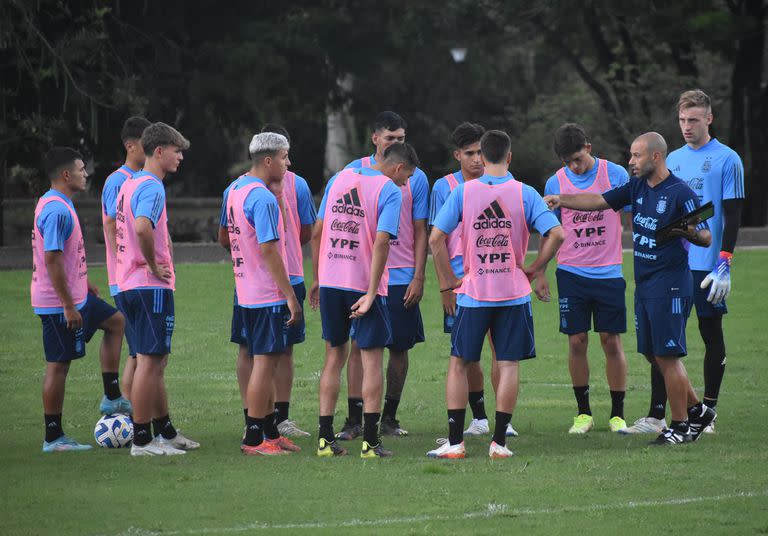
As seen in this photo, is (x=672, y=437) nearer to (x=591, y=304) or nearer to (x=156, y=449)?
(x=591, y=304)

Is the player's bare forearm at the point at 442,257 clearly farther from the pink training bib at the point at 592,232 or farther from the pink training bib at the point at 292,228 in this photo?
the pink training bib at the point at 592,232

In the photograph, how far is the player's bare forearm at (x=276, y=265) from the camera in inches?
376

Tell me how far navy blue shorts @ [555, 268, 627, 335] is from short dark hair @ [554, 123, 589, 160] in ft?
3.22

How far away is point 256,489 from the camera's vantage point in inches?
337

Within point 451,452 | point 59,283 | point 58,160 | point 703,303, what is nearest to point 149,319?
point 59,283

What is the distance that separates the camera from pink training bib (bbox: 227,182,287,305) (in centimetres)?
970

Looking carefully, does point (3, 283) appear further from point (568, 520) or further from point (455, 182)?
point (568, 520)

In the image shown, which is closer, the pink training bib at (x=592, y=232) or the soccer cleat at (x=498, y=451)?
the soccer cleat at (x=498, y=451)

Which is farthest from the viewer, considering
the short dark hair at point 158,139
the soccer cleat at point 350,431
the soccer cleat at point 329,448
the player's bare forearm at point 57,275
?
the soccer cleat at point 350,431

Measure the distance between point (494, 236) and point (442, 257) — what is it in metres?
0.41

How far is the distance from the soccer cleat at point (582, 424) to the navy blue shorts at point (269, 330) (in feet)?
8.35

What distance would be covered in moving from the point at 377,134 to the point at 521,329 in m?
2.09

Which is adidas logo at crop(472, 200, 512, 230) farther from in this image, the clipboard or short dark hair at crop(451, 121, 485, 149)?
short dark hair at crop(451, 121, 485, 149)

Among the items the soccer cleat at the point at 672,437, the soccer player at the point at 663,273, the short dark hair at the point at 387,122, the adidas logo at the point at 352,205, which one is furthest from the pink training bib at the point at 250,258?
the soccer cleat at the point at 672,437
